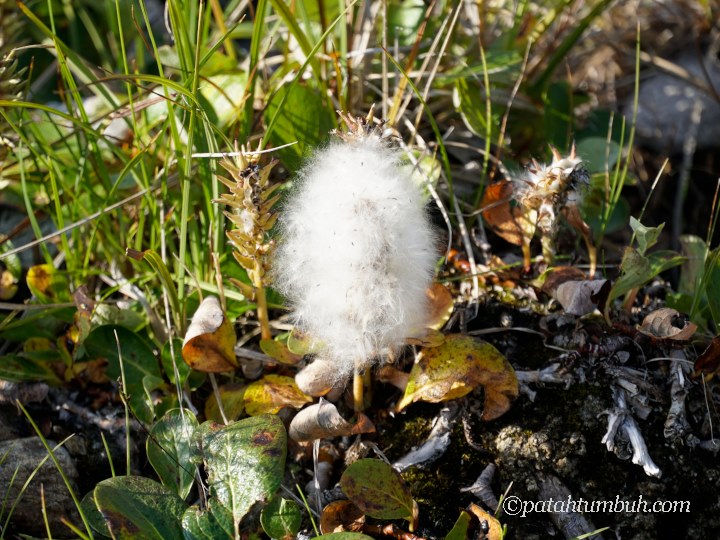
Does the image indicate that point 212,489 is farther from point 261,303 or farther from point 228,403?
point 261,303

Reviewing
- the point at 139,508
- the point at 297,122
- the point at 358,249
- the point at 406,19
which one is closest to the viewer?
the point at 358,249

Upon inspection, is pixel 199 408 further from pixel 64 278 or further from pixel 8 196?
pixel 8 196

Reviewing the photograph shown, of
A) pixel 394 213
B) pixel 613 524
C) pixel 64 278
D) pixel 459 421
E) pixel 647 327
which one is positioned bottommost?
pixel 613 524

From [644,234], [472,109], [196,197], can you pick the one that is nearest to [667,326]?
[644,234]

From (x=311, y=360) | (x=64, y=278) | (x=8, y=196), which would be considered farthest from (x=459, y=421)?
(x=8, y=196)

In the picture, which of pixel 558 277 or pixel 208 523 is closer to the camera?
pixel 208 523

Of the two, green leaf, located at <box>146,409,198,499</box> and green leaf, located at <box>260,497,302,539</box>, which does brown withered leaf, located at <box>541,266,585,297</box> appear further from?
green leaf, located at <box>146,409,198,499</box>

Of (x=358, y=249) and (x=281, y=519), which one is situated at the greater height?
(x=358, y=249)

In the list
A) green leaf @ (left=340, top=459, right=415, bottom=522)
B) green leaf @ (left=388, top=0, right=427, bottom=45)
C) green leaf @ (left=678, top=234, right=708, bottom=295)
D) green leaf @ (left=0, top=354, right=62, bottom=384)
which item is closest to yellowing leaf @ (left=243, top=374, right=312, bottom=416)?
green leaf @ (left=340, top=459, right=415, bottom=522)
